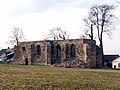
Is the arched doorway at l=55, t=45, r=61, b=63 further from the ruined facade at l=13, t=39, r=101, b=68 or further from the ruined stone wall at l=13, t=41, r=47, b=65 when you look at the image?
the ruined stone wall at l=13, t=41, r=47, b=65

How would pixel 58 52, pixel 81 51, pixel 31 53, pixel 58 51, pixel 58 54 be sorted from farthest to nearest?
1. pixel 31 53
2. pixel 58 51
3. pixel 58 52
4. pixel 58 54
5. pixel 81 51

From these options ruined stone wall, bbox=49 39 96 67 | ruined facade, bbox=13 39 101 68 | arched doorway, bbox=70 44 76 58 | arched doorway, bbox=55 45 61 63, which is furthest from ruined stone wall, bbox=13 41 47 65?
arched doorway, bbox=70 44 76 58

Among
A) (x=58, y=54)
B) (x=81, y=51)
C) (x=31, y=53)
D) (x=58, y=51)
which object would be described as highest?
(x=58, y=51)

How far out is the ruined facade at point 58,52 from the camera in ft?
164

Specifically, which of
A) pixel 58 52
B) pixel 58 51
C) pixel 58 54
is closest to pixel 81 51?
pixel 58 54

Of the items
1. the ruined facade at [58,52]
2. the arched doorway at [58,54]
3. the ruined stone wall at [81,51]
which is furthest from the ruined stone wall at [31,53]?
the arched doorway at [58,54]

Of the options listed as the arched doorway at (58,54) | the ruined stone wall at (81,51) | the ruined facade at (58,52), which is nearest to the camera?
the ruined stone wall at (81,51)

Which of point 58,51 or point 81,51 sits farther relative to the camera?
point 58,51

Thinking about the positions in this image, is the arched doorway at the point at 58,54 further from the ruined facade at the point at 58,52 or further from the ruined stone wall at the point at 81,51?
the ruined stone wall at the point at 81,51

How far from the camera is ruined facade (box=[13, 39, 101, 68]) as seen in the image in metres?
50.0

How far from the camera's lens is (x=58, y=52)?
5444cm

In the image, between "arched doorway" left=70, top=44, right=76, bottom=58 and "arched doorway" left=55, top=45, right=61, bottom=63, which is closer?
"arched doorway" left=70, top=44, right=76, bottom=58

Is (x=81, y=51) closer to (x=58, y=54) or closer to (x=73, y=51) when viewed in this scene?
(x=73, y=51)

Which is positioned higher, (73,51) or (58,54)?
(73,51)
